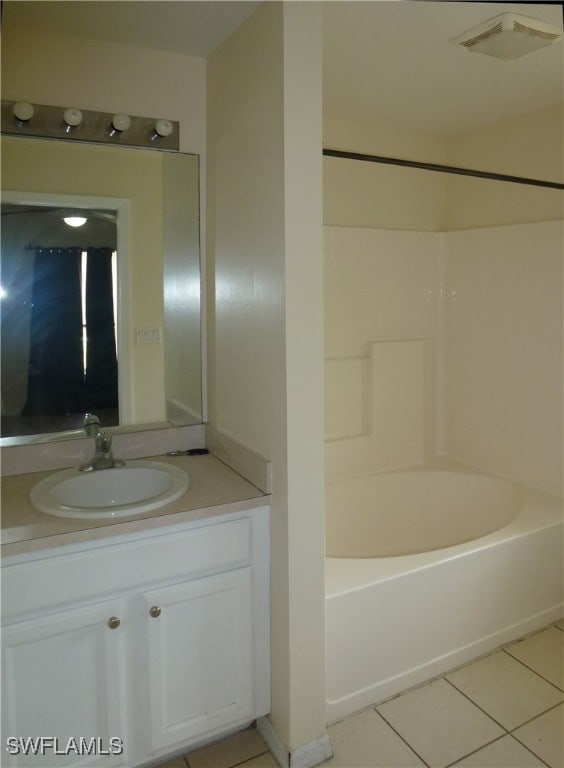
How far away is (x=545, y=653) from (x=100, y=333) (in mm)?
2119

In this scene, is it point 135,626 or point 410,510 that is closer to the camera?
point 135,626

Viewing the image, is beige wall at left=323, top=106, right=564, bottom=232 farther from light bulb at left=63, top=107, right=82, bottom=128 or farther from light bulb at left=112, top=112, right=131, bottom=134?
light bulb at left=63, top=107, right=82, bottom=128

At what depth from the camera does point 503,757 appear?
1.92 metres

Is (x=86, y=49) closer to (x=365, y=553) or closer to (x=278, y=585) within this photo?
(x=278, y=585)

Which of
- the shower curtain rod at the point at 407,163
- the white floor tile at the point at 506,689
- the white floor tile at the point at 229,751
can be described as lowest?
the white floor tile at the point at 229,751

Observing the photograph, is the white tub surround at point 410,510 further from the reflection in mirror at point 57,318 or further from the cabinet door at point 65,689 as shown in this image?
the cabinet door at point 65,689

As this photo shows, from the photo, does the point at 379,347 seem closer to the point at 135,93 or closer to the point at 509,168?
the point at 509,168

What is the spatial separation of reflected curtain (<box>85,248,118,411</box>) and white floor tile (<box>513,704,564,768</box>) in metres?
1.78

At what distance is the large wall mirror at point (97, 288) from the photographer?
79.7 inches

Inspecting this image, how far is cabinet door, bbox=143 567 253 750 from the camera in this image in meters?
1.78

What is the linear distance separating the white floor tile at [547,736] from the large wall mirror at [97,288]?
156 cm

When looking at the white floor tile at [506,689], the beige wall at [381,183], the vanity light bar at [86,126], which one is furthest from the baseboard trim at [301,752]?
the beige wall at [381,183]

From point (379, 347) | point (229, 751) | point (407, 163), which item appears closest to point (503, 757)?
point (229, 751)

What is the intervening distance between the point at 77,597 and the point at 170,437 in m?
0.78
